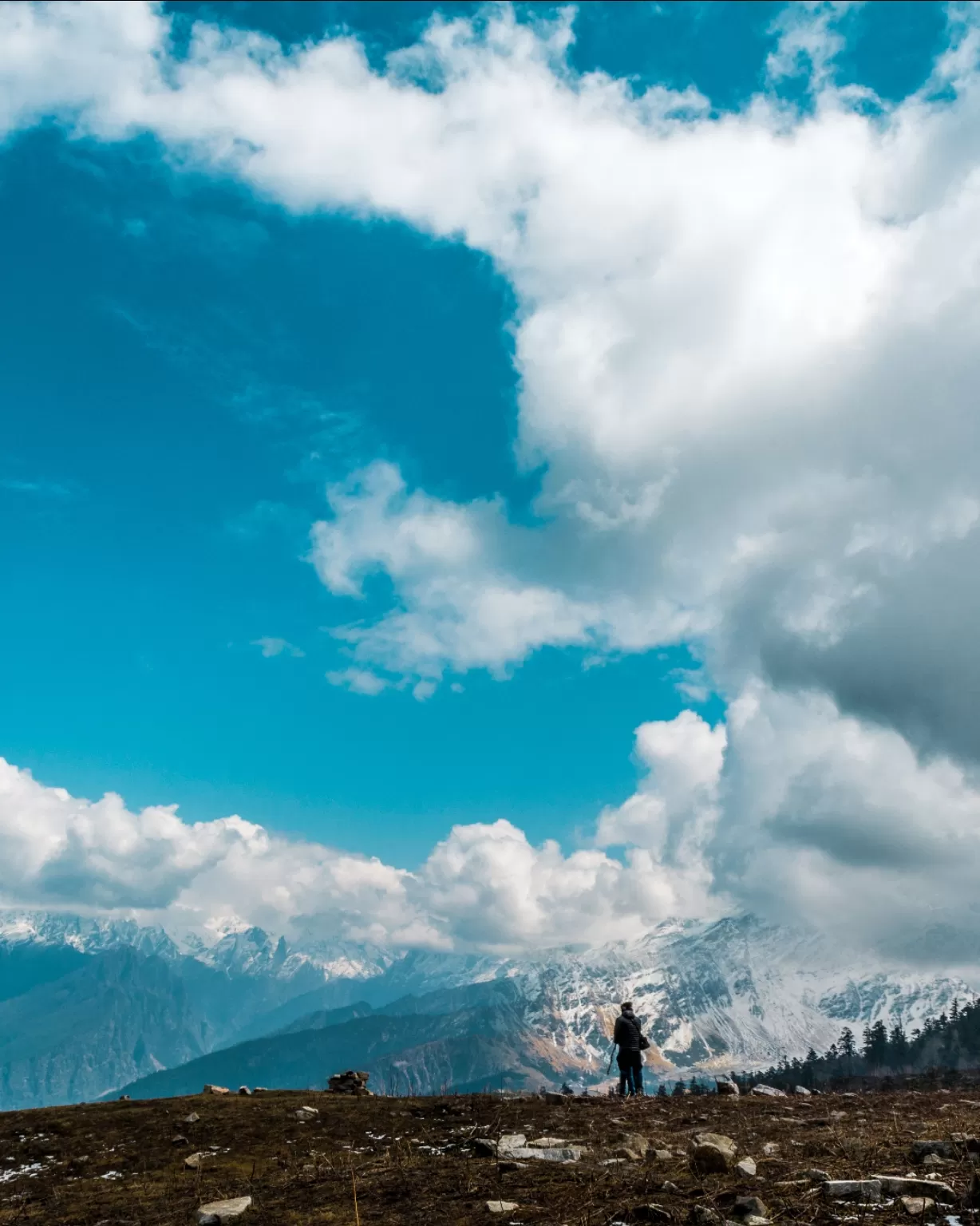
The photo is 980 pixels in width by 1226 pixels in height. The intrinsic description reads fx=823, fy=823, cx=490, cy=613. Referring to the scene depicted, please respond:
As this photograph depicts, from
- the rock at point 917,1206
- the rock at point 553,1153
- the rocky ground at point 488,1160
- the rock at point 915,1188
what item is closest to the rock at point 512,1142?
the rocky ground at point 488,1160

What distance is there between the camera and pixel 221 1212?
45.9 feet

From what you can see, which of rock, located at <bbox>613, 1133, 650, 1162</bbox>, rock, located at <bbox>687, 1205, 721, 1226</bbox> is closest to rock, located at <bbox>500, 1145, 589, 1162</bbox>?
rock, located at <bbox>613, 1133, 650, 1162</bbox>

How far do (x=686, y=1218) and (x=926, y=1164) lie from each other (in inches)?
186

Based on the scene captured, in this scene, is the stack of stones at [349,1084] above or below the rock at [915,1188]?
below

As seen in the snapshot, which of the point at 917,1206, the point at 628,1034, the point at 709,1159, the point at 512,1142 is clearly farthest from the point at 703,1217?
the point at 628,1034

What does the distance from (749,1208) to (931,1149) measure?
513 cm

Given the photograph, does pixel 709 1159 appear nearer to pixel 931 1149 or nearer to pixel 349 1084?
pixel 931 1149

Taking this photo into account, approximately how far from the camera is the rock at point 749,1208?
10273mm

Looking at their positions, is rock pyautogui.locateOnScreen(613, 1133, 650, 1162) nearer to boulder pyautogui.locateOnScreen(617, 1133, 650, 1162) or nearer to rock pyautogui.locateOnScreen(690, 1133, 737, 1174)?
boulder pyautogui.locateOnScreen(617, 1133, 650, 1162)

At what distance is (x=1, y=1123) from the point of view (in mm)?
26188

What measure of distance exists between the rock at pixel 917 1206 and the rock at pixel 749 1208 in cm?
165

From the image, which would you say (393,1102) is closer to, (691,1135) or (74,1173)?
(74,1173)

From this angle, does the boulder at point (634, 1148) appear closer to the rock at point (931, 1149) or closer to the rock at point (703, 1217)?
the rock at point (931, 1149)

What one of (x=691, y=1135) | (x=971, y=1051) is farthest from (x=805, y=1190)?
(x=971, y=1051)
